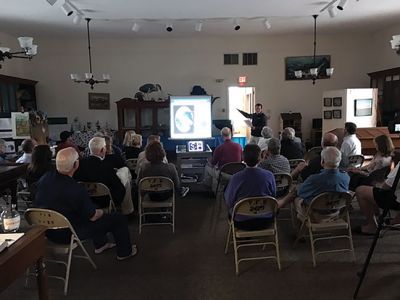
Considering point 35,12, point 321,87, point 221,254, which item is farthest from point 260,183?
point 321,87

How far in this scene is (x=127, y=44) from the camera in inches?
395

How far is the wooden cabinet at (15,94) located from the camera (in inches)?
322

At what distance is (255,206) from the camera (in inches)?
114

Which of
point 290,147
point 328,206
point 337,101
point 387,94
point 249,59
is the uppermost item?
point 249,59

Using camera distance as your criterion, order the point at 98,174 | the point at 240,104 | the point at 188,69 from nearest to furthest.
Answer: the point at 98,174, the point at 188,69, the point at 240,104

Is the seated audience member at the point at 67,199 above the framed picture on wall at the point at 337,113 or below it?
below

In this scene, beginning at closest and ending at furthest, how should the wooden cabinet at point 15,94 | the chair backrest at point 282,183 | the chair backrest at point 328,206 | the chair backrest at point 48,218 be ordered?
1. the chair backrest at point 48,218
2. the chair backrest at point 328,206
3. the chair backrest at point 282,183
4. the wooden cabinet at point 15,94

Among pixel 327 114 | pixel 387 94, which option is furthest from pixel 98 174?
pixel 387 94

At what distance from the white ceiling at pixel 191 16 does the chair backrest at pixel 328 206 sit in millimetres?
4596

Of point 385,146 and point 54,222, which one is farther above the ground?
point 385,146

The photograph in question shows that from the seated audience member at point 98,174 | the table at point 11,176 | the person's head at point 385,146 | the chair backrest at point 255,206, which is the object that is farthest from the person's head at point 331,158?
the table at point 11,176

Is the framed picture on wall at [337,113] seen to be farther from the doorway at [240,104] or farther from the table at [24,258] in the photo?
the table at [24,258]

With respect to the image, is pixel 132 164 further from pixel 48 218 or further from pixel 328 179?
pixel 328 179

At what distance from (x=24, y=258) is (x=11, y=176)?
300 centimetres
